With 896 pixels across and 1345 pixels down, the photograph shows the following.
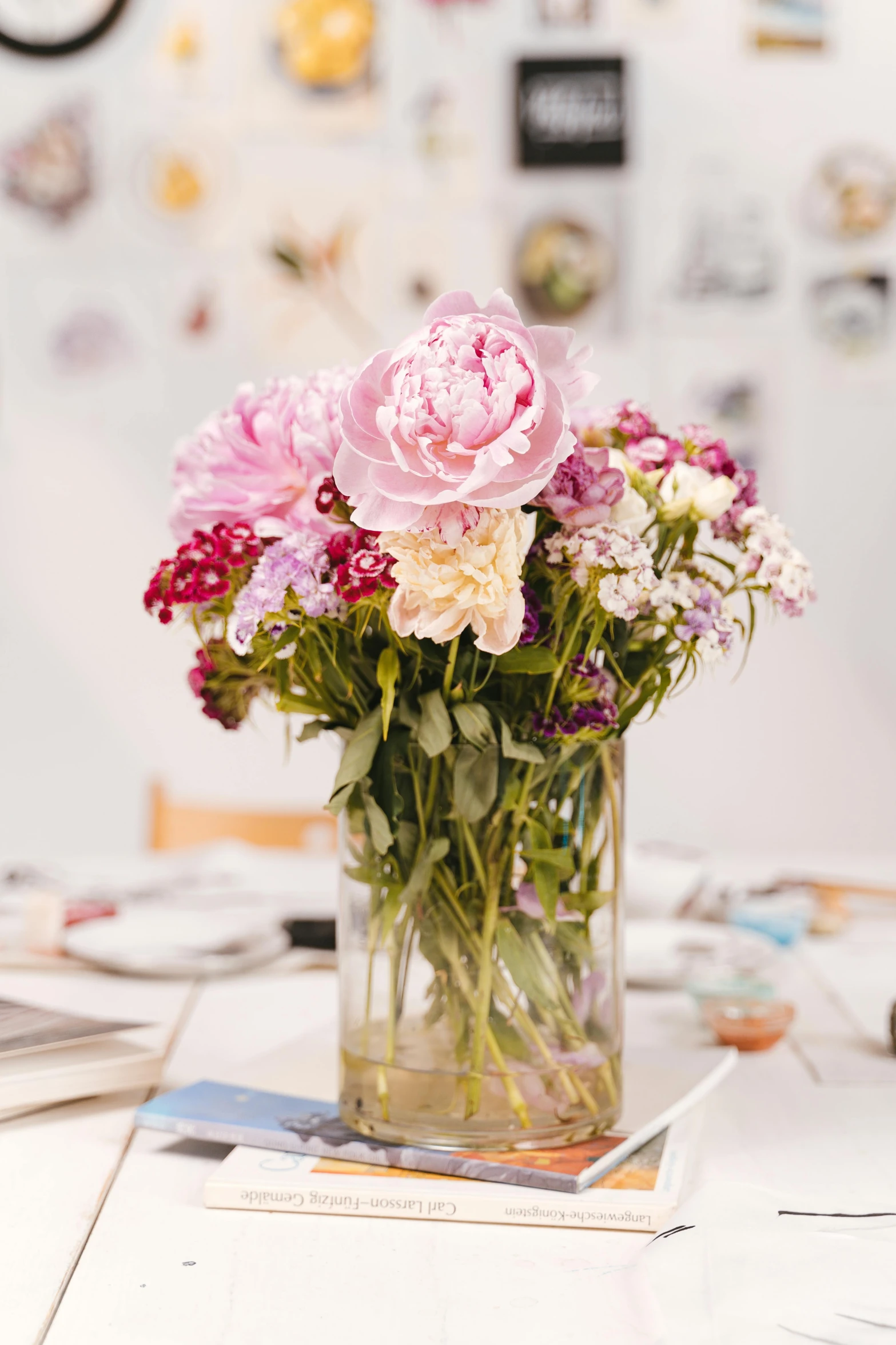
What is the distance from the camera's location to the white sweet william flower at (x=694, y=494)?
27.1 inches

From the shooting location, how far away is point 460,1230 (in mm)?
626

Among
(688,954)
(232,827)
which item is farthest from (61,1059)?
(232,827)

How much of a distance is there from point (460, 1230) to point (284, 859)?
104 cm

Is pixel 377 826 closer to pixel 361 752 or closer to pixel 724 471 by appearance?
pixel 361 752

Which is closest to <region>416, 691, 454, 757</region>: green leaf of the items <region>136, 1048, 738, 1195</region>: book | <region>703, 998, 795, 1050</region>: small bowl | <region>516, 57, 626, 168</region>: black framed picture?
<region>136, 1048, 738, 1195</region>: book

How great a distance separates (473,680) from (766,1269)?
0.97 feet

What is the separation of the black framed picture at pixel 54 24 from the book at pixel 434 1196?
264 centimetres

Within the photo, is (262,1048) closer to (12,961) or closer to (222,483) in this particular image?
(12,961)

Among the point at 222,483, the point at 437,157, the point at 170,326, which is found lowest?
the point at 222,483

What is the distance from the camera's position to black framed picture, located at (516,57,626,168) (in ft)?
Result: 8.80

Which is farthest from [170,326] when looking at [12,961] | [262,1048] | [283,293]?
[262,1048]

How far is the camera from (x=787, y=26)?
270cm

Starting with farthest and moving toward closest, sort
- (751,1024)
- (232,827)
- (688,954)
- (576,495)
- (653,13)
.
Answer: (653,13)
(232,827)
(688,954)
(751,1024)
(576,495)

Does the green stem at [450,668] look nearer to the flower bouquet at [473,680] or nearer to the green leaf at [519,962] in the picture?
the flower bouquet at [473,680]
